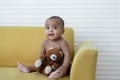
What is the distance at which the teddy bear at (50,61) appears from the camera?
68.7 inches

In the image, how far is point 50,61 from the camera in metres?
1.78

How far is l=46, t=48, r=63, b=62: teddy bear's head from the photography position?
5.76 ft

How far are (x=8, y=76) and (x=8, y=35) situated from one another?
48cm

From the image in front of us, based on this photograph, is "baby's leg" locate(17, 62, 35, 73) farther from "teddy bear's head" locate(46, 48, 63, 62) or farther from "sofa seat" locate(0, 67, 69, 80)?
"teddy bear's head" locate(46, 48, 63, 62)

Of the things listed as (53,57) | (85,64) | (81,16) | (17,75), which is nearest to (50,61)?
(53,57)

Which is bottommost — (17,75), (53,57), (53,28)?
(17,75)

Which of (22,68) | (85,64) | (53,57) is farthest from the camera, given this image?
(22,68)

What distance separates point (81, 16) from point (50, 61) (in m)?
0.71

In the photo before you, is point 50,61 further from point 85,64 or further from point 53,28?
point 85,64

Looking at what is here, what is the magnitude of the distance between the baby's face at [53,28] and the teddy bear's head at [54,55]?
113 mm

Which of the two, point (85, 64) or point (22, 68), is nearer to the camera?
point (85, 64)

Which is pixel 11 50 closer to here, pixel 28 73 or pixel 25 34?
pixel 25 34

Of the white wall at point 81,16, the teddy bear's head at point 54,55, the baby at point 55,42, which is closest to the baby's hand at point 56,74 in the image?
the baby at point 55,42

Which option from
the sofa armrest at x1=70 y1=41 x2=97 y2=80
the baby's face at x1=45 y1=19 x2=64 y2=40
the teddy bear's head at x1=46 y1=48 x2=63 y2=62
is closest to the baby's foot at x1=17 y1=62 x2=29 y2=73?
the teddy bear's head at x1=46 y1=48 x2=63 y2=62
